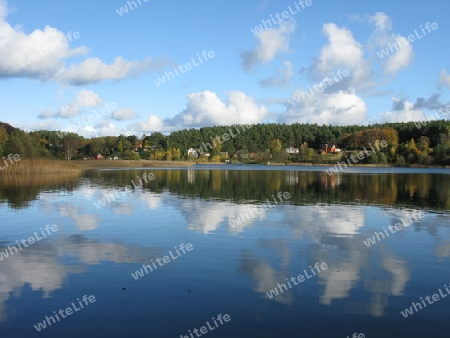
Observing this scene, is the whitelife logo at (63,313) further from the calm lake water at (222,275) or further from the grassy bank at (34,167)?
the grassy bank at (34,167)

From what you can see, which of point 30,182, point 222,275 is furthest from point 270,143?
point 222,275

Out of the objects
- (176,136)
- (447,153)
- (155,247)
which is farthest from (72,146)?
(155,247)

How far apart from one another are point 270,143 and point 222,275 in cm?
17524

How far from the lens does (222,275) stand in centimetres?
1108

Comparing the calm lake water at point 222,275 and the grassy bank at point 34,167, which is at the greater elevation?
the grassy bank at point 34,167

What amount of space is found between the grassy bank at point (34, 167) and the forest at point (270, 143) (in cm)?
6092

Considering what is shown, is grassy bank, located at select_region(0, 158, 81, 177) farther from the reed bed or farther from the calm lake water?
the calm lake water

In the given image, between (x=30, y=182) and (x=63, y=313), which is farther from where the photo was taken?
(x=30, y=182)

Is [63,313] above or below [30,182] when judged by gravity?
below

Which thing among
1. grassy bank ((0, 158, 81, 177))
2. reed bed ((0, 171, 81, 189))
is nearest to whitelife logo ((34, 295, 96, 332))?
reed bed ((0, 171, 81, 189))

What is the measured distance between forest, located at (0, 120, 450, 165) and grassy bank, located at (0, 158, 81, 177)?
60920mm

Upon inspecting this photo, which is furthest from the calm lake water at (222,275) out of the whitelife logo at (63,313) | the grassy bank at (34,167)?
the grassy bank at (34,167)

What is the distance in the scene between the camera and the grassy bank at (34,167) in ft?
176

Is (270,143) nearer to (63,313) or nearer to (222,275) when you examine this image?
(222,275)
